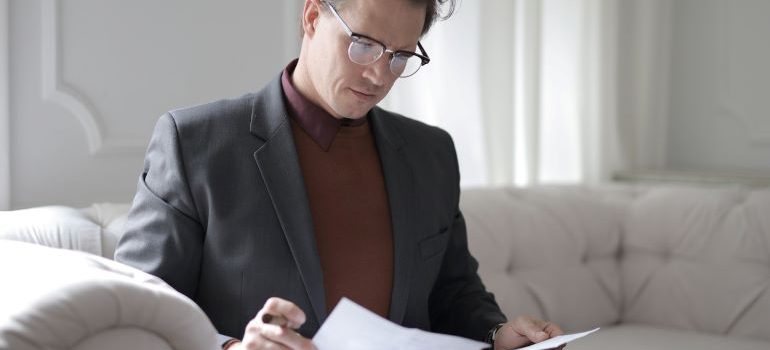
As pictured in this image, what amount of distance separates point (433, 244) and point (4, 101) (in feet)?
2.86

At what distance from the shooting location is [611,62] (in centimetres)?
331

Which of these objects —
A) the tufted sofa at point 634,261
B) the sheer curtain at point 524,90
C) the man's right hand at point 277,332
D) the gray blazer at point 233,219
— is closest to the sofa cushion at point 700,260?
the tufted sofa at point 634,261

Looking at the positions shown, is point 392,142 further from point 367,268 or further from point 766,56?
point 766,56

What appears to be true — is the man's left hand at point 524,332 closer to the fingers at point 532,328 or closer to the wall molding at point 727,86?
the fingers at point 532,328

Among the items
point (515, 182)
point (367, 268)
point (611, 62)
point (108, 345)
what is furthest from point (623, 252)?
point (108, 345)

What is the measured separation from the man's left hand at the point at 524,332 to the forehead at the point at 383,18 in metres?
0.49

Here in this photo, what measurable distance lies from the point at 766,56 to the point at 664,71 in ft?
1.17

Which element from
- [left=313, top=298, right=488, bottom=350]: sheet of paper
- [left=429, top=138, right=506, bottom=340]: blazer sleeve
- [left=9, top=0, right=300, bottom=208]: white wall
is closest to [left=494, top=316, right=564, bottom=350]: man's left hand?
[left=429, top=138, right=506, bottom=340]: blazer sleeve

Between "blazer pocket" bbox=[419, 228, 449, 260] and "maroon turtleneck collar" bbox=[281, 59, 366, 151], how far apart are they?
247 millimetres

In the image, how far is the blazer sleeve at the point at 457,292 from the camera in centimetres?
173

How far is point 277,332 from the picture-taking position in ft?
3.87

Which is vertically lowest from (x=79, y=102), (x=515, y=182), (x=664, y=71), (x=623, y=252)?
(x=623, y=252)

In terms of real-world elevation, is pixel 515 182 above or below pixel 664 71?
below

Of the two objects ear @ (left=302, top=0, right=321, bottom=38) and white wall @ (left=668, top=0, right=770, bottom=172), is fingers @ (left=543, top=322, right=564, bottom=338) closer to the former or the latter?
ear @ (left=302, top=0, right=321, bottom=38)
